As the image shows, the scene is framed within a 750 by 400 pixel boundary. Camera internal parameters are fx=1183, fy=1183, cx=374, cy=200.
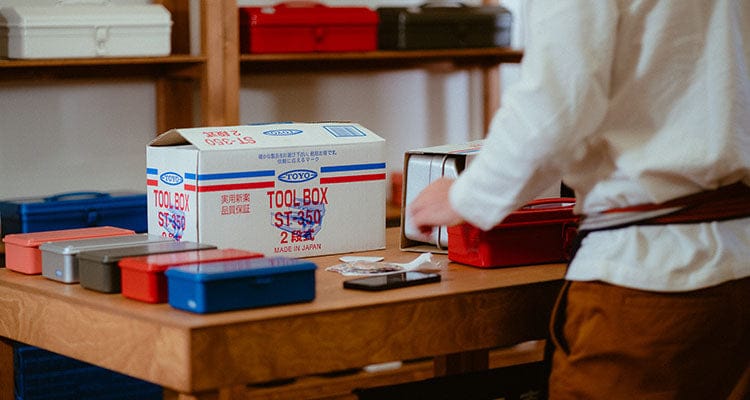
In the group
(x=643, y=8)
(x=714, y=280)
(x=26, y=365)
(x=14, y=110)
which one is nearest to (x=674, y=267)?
(x=714, y=280)

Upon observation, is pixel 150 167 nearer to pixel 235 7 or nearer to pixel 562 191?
pixel 562 191

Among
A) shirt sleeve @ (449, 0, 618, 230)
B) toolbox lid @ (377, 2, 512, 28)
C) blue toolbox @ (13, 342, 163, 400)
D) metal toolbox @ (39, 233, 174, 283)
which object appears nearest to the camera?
shirt sleeve @ (449, 0, 618, 230)

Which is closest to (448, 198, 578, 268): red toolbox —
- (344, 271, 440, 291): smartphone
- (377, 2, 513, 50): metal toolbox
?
(344, 271, 440, 291): smartphone

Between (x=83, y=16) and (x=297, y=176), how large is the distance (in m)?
1.58

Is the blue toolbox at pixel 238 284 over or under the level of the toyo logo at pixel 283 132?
under

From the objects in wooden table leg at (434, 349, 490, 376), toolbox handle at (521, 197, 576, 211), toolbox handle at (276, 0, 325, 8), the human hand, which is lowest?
wooden table leg at (434, 349, 490, 376)

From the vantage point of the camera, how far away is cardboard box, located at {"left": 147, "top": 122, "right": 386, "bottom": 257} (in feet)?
6.92

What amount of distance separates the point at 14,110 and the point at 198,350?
2391 millimetres

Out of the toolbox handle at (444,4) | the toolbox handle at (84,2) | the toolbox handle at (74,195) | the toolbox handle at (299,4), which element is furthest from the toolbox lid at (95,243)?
the toolbox handle at (444,4)

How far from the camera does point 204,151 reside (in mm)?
2086

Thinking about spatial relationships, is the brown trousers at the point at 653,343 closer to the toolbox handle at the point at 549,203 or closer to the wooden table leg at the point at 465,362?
the toolbox handle at the point at 549,203

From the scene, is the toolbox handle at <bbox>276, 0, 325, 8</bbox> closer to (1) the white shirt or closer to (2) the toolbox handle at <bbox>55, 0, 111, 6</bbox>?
(2) the toolbox handle at <bbox>55, 0, 111, 6</bbox>

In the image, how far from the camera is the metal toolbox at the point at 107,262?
186cm

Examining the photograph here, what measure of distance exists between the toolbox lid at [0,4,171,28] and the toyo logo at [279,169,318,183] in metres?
1.55
